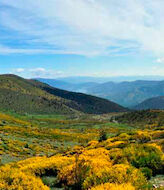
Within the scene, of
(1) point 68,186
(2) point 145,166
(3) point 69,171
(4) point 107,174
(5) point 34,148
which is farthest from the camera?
(5) point 34,148

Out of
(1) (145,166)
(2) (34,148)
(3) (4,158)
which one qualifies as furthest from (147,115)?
(1) (145,166)

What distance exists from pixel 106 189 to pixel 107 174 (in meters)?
1.73

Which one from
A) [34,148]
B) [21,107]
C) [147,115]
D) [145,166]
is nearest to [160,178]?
[145,166]

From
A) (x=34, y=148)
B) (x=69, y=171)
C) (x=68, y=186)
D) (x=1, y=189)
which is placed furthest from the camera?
(x=34, y=148)

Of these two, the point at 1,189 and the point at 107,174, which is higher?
the point at 107,174

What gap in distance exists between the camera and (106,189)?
20.8ft

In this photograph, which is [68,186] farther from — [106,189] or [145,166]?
[145,166]

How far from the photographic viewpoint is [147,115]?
13912 cm

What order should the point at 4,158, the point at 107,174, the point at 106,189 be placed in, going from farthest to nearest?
the point at 4,158, the point at 107,174, the point at 106,189

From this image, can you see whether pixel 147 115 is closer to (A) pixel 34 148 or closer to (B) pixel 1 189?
(A) pixel 34 148

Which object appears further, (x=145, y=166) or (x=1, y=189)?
(x=145, y=166)

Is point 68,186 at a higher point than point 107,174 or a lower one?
lower

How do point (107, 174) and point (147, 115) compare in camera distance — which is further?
point (147, 115)

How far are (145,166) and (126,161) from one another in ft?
3.20
